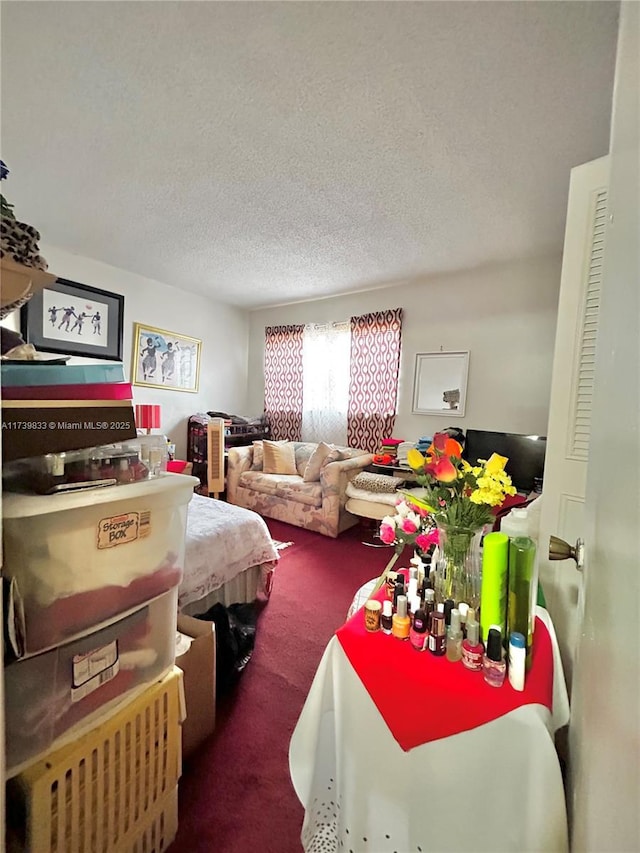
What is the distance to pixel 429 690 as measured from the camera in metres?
0.75

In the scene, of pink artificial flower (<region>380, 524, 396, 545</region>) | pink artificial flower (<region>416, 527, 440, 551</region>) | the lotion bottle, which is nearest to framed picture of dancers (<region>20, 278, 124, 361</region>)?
pink artificial flower (<region>380, 524, 396, 545</region>)

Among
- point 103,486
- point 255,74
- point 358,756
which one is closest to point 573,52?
point 255,74

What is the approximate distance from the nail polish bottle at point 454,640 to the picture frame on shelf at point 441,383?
297 cm

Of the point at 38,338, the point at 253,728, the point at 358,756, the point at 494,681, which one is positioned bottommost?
the point at 253,728

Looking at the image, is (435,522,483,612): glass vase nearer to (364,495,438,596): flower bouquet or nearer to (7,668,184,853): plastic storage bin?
(364,495,438,596): flower bouquet

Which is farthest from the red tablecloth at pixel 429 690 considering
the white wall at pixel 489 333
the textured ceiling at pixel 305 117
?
the white wall at pixel 489 333

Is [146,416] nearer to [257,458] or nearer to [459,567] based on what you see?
[257,458]

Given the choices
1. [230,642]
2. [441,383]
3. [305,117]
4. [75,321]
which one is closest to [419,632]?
[230,642]

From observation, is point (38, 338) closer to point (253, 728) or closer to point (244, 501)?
point (244, 501)

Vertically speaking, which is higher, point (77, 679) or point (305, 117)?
point (305, 117)

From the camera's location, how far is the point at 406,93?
56.4 inches

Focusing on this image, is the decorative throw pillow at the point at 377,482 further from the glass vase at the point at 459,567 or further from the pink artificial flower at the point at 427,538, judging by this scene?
the glass vase at the point at 459,567

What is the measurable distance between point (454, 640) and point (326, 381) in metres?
3.69

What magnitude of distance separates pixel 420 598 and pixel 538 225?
2.77m
